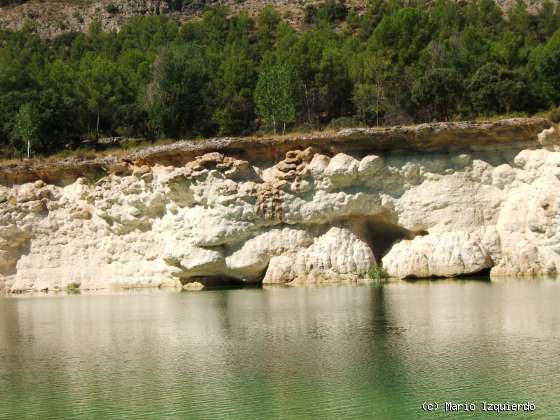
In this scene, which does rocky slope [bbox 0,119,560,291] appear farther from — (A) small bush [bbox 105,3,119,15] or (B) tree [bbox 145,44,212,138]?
(A) small bush [bbox 105,3,119,15]

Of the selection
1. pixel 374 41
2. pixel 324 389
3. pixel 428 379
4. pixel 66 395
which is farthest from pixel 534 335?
pixel 374 41

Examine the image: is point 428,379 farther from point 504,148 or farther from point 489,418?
point 504,148

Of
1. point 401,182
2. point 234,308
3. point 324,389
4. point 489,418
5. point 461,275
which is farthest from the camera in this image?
point 401,182

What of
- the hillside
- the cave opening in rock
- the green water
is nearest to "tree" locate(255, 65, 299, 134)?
the cave opening in rock

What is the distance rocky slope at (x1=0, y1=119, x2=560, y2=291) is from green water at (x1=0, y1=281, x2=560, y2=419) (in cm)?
624

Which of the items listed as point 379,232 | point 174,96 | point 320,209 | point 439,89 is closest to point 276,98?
point 174,96

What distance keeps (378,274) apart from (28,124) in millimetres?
23952

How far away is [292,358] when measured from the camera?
12492 mm

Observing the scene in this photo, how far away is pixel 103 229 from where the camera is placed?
32.8 meters

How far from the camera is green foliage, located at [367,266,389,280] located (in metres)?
28.1

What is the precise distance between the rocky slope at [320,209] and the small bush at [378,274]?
0.90ft

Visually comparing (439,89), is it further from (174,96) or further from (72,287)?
(72,287)

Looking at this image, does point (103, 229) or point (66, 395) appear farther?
point (103, 229)

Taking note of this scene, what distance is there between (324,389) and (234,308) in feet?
35.8
